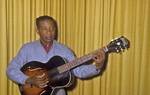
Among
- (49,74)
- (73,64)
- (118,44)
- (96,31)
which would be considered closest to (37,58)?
(49,74)

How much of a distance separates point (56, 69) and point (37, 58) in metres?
0.17

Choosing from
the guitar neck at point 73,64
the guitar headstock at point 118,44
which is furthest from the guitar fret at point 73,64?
the guitar headstock at point 118,44

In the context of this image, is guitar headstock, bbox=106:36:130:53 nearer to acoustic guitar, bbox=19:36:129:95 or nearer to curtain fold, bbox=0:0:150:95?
acoustic guitar, bbox=19:36:129:95

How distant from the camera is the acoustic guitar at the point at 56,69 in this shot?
253 cm

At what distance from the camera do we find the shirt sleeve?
255cm

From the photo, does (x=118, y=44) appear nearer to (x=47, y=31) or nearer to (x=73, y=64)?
(x=73, y=64)

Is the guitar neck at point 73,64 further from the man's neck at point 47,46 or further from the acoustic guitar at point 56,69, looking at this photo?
the man's neck at point 47,46

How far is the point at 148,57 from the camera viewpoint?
3.07 m

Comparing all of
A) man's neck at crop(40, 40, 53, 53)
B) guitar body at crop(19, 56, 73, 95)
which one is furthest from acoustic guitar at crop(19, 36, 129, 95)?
man's neck at crop(40, 40, 53, 53)

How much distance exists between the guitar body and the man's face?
147 millimetres

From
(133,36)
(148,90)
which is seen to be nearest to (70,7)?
(133,36)

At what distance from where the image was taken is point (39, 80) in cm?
251

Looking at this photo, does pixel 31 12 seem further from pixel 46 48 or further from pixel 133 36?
pixel 133 36

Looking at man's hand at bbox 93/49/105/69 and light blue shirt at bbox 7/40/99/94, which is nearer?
man's hand at bbox 93/49/105/69
